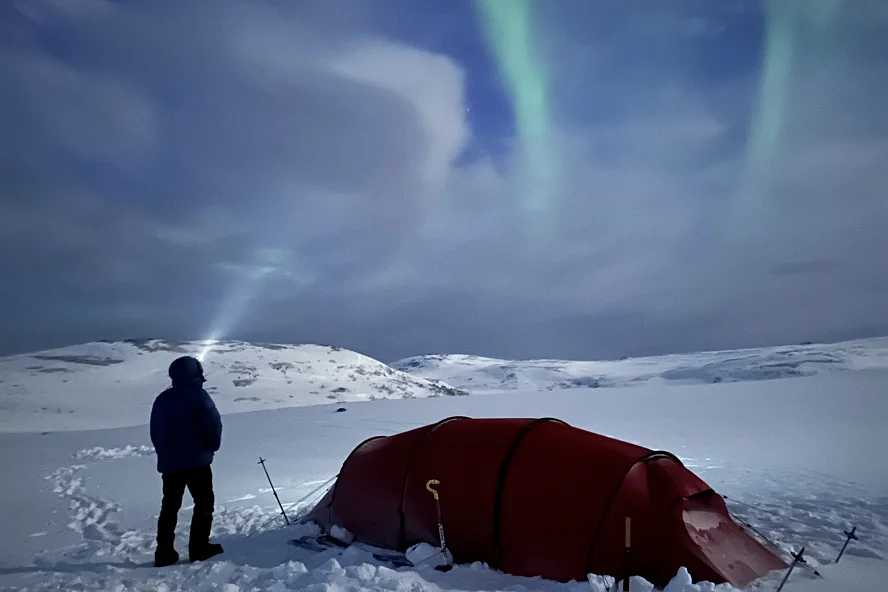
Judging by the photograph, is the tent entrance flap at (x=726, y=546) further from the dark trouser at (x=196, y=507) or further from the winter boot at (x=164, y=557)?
the winter boot at (x=164, y=557)

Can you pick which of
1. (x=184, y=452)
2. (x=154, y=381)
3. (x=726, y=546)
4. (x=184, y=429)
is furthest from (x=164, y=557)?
(x=154, y=381)

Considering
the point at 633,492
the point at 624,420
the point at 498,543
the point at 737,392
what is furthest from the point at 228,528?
the point at 737,392

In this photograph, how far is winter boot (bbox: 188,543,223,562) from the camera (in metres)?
6.63

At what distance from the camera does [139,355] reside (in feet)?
181

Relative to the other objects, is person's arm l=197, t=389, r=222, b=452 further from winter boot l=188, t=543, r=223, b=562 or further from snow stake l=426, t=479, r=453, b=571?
snow stake l=426, t=479, r=453, b=571

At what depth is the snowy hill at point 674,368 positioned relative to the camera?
75.2 m

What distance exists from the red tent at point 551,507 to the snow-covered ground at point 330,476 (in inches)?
12.4

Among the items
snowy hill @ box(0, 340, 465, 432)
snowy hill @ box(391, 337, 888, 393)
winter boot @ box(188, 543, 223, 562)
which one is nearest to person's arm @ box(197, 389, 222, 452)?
winter boot @ box(188, 543, 223, 562)

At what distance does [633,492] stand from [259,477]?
395 inches

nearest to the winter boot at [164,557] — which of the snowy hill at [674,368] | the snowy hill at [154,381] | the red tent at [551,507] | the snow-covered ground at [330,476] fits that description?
the snow-covered ground at [330,476]

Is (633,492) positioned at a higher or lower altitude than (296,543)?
higher

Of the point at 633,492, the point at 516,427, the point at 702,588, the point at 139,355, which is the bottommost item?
the point at 702,588

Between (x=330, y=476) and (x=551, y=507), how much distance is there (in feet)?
26.5

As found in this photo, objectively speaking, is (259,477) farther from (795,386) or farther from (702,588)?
(795,386)
